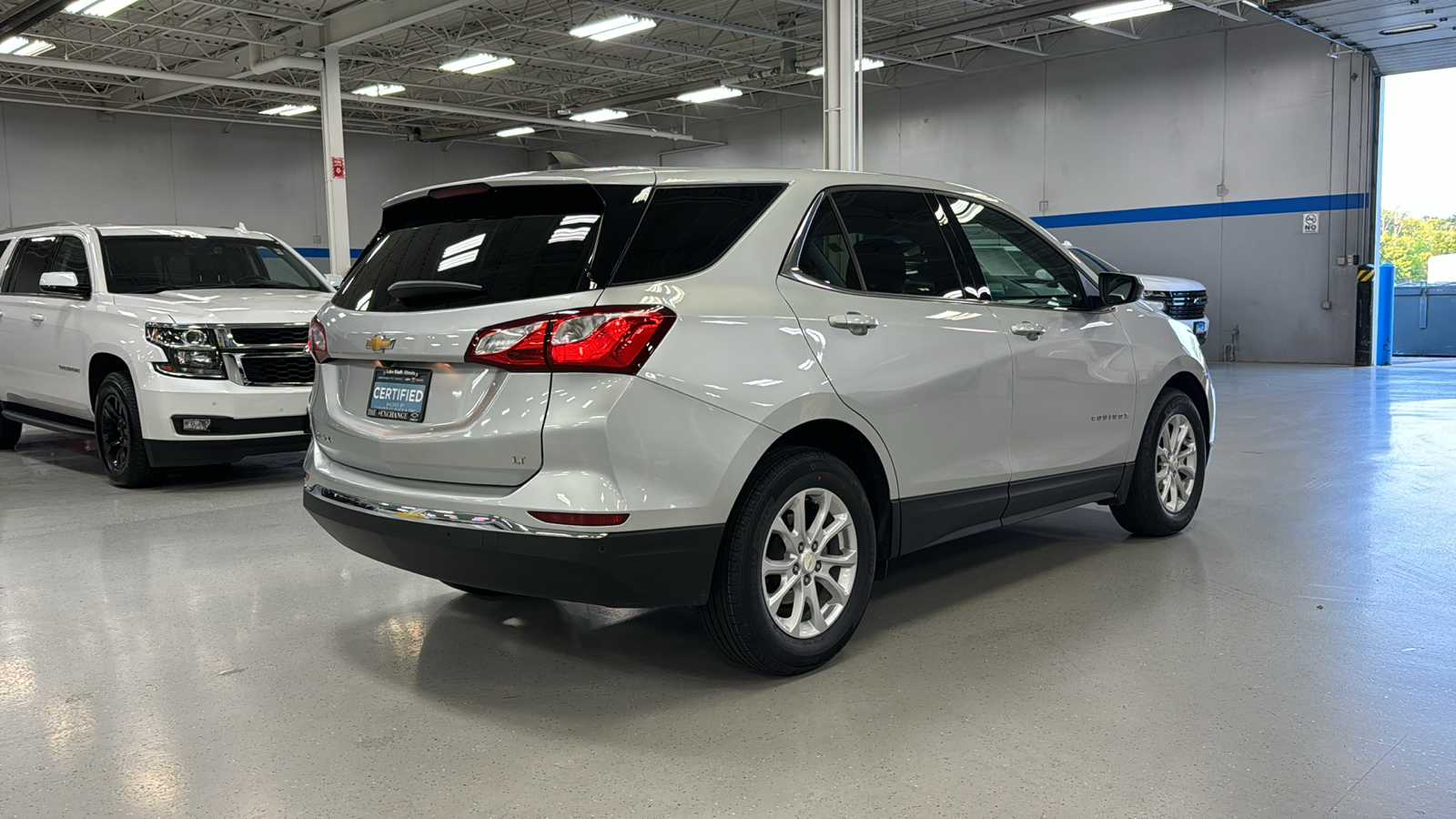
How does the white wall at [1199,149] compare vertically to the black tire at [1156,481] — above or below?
above

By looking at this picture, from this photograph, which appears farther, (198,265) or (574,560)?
(198,265)

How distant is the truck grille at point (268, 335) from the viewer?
21.0 ft

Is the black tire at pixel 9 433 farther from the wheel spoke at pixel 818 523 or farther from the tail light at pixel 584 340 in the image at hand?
the wheel spoke at pixel 818 523

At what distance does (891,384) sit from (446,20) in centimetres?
1542

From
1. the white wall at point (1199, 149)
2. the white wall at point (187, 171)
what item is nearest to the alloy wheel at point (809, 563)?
the white wall at point (1199, 149)

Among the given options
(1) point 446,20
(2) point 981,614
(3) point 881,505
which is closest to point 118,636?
(3) point 881,505

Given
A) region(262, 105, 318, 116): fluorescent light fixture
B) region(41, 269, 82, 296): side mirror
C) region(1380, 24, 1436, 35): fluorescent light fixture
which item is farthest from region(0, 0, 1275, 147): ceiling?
region(41, 269, 82, 296): side mirror

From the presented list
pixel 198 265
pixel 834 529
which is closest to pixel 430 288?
pixel 834 529

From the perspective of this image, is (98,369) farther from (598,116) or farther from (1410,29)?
(598,116)

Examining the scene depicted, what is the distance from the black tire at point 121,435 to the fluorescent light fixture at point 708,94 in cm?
1488

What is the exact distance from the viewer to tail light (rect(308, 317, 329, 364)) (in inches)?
134

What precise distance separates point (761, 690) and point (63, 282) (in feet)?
18.9

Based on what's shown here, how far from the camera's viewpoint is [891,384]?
3387 mm

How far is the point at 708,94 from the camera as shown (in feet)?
67.5
